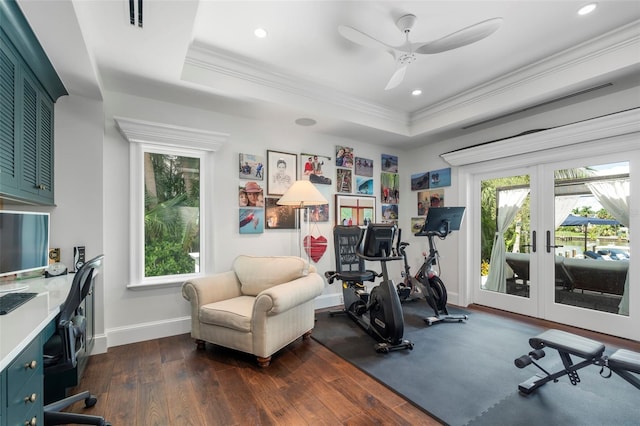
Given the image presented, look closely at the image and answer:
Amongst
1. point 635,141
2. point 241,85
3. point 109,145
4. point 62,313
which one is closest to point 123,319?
point 62,313

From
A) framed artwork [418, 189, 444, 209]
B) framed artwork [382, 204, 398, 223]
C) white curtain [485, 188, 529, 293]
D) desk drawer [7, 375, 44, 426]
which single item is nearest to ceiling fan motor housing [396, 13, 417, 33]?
white curtain [485, 188, 529, 293]

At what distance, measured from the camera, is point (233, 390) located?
7.25 ft

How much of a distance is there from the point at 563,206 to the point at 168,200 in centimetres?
474

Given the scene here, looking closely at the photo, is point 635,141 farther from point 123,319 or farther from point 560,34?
point 123,319

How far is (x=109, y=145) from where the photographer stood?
3.06 meters

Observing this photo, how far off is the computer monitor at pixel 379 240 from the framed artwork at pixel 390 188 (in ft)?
7.11

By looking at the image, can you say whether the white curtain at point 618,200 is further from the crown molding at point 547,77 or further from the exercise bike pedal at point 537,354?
the exercise bike pedal at point 537,354

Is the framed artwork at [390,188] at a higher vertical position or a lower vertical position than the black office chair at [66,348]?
higher

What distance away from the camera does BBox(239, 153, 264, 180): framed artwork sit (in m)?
3.78

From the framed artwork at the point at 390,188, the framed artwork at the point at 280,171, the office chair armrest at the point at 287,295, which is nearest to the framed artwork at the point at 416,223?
the framed artwork at the point at 390,188

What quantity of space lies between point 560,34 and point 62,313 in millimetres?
4447

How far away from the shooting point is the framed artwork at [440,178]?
4727 millimetres

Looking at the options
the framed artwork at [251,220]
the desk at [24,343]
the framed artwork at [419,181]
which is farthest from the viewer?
the framed artwork at [419,181]

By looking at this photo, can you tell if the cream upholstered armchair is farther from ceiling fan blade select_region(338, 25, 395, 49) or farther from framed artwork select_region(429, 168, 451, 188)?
framed artwork select_region(429, 168, 451, 188)
